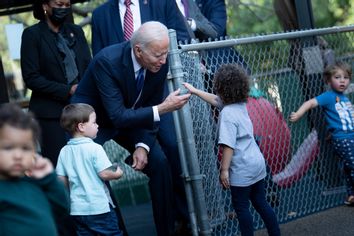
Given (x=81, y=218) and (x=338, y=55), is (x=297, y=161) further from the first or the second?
(x=81, y=218)

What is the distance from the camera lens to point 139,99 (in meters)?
5.53

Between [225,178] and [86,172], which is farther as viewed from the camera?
[225,178]

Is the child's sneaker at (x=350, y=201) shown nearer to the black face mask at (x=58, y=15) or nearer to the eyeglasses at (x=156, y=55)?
the eyeglasses at (x=156, y=55)

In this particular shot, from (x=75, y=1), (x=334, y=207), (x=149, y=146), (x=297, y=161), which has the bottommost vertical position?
(x=334, y=207)

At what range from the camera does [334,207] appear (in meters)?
6.86

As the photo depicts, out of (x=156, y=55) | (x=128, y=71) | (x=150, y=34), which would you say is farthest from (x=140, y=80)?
(x=150, y=34)

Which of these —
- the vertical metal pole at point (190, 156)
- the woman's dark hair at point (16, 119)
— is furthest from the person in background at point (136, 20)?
the woman's dark hair at point (16, 119)

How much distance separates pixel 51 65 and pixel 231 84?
1.52m

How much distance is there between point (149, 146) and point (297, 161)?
1.59 meters

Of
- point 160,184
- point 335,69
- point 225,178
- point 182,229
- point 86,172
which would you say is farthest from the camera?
point 335,69

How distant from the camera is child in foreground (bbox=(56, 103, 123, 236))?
15.9 feet

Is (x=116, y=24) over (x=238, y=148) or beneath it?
over

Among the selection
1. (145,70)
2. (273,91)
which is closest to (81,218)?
(145,70)

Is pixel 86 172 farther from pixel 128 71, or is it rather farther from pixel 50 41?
pixel 50 41
